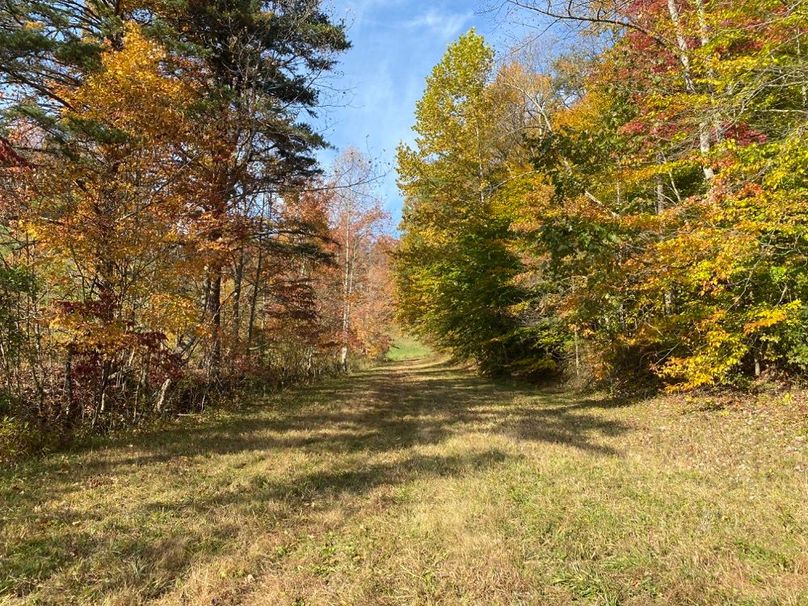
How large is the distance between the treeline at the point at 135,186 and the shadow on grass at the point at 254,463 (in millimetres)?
1506

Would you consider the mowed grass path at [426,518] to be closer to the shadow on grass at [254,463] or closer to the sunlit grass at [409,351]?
the shadow on grass at [254,463]

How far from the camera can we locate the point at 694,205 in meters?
8.64

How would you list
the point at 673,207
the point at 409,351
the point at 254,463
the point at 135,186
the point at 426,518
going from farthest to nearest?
1. the point at 409,351
2. the point at 673,207
3. the point at 135,186
4. the point at 254,463
5. the point at 426,518

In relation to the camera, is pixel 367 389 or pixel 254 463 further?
Answer: pixel 367 389

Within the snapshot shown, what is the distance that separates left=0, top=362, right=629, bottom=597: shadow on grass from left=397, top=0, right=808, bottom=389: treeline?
8.09ft

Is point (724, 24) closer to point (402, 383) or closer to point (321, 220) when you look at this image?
point (321, 220)

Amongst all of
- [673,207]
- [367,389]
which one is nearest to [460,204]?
[367,389]

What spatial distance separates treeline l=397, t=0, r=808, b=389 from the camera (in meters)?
7.14

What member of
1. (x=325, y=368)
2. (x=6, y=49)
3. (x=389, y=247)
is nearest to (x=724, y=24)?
(x=6, y=49)

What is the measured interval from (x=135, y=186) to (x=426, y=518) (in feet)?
25.4

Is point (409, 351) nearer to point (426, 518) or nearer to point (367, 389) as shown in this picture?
point (367, 389)

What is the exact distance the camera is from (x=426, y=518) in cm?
466

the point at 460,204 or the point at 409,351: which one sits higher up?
the point at 460,204

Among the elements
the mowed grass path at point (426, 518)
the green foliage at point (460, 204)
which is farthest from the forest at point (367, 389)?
the green foliage at point (460, 204)
